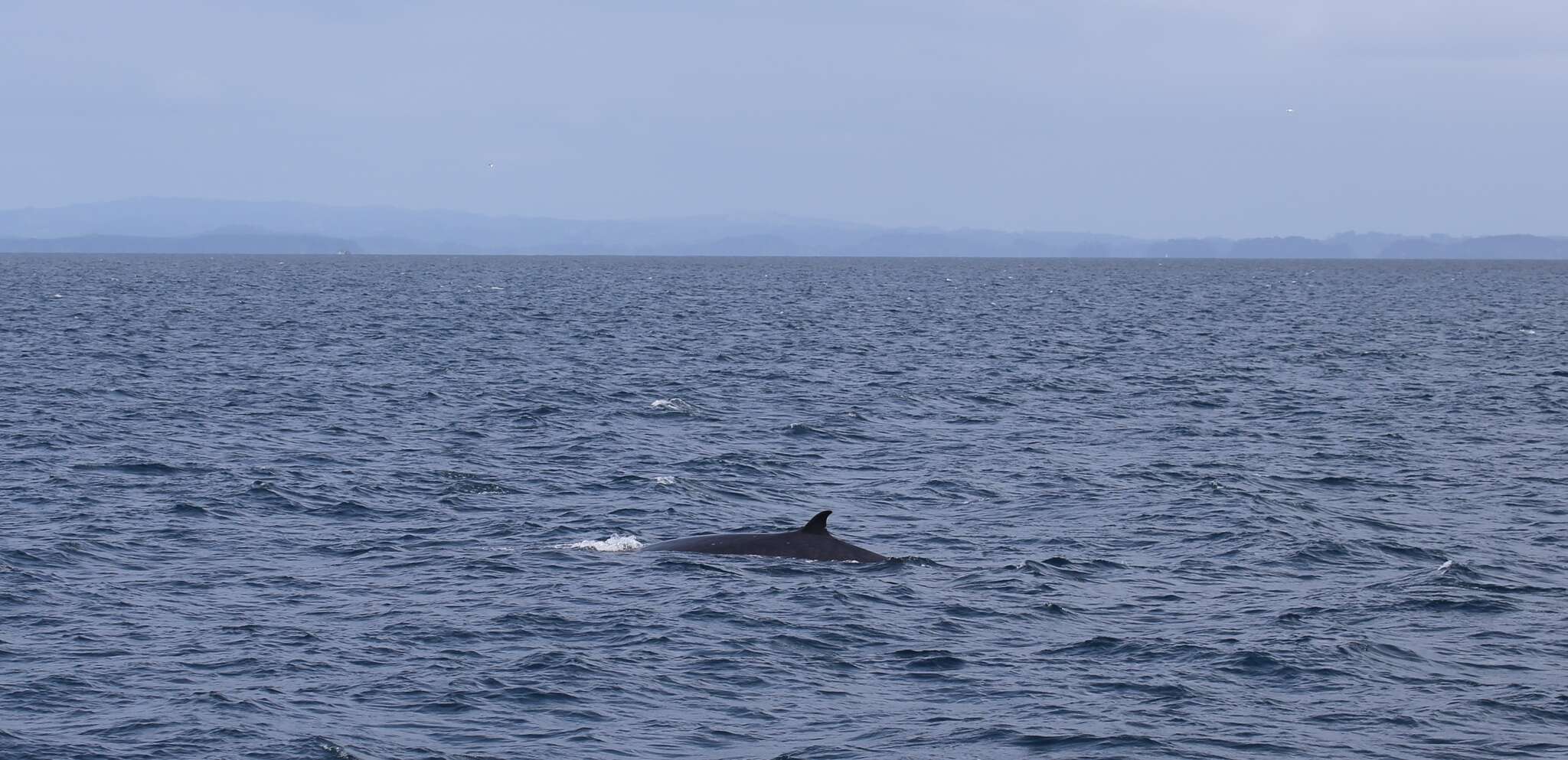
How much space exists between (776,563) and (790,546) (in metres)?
0.62

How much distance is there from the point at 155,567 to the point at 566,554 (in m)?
5.94

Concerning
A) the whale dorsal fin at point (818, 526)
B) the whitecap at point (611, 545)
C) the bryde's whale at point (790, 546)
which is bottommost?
the whitecap at point (611, 545)

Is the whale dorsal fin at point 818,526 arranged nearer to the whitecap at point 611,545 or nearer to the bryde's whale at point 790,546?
the bryde's whale at point 790,546

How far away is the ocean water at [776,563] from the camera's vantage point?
17703mm

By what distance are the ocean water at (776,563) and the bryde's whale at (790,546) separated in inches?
16.4

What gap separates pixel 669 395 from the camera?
2004 inches

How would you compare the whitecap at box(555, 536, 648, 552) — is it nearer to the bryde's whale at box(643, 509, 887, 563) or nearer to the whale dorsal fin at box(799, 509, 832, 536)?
the bryde's whale at box(643, 509, 887, 563)

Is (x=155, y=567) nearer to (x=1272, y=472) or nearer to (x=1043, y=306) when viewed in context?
(x=1272, y=472)

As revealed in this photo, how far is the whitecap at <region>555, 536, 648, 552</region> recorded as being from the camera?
26547mm

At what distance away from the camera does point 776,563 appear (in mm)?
25172

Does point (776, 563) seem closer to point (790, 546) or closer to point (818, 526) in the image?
point (790, 546)

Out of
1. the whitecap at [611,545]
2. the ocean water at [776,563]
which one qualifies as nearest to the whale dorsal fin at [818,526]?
the ocean water at [776,563]

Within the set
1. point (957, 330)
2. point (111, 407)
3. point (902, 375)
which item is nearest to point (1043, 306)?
point (957, 330)

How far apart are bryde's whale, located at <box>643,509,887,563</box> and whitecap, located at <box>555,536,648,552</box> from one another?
46 centimetres
